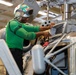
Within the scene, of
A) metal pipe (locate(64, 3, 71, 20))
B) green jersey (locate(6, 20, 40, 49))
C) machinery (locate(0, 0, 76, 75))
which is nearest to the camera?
machinery (locate(0, 0, 76, 75))

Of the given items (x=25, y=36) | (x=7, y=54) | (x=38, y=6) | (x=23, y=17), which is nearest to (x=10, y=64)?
(x=7, y=54)

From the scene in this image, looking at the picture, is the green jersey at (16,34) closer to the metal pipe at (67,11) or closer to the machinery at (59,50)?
the machinery at (59,50)

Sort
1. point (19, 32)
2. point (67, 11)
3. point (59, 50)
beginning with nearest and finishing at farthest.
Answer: point (59, 50) < point (19, 32) < point (67, 11)

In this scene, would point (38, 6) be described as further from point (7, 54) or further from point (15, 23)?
point (7, 54)

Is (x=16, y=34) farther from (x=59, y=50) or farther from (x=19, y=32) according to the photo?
(x=59, y=50)

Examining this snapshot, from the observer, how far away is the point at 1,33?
12.6 feet

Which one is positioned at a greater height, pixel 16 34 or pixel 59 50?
pixel 59 50

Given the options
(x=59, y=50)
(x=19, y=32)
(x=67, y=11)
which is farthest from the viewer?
(x=67, y=11)

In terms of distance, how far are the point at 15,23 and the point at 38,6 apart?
775 millimetres

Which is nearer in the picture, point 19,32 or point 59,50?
point 59,50

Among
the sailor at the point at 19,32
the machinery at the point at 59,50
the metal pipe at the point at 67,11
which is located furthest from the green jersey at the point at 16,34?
the metal pipe at the point at 67,11

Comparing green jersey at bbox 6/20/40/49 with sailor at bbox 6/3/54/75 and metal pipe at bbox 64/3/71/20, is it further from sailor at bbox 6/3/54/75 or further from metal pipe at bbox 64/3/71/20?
metal pipe at bbox 64/3/71/20

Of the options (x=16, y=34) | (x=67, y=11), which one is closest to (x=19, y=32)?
(x=16, y=34)

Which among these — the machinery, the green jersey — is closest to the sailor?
the green jersey
